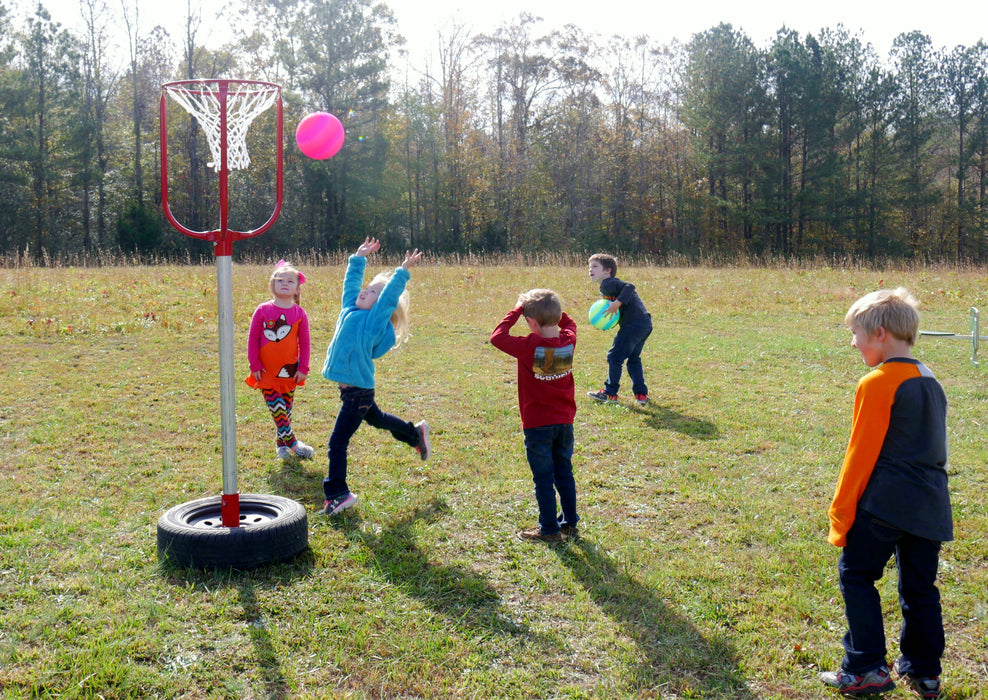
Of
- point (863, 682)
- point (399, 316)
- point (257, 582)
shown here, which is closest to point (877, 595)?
point (863, 682)

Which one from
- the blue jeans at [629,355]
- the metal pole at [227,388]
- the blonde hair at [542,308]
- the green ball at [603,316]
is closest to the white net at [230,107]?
the metal pole at [227,388]

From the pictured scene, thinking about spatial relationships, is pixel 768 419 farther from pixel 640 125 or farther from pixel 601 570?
pixel 640 125

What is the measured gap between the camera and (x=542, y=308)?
4.39m

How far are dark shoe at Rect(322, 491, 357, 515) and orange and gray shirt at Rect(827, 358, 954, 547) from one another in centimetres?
315

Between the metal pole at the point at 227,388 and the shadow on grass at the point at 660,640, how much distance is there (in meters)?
1.85

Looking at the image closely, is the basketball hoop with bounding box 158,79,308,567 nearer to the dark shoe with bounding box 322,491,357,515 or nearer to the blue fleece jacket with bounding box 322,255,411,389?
the dark shoe with bounding box 322,491,357,515

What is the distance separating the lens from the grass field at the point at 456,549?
322 cm

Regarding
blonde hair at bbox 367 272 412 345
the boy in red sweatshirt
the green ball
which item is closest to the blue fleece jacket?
blonde hair at bbox 367 272 412 345

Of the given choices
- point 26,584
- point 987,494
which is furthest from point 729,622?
point 26,584

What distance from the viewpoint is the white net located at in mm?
4199

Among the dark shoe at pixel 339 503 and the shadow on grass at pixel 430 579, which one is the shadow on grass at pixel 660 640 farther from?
the dark shoe at pixel 339 503

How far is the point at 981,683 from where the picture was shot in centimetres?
315

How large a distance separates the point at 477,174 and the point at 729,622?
41.0 metres

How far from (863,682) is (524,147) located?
4133 centimetres
